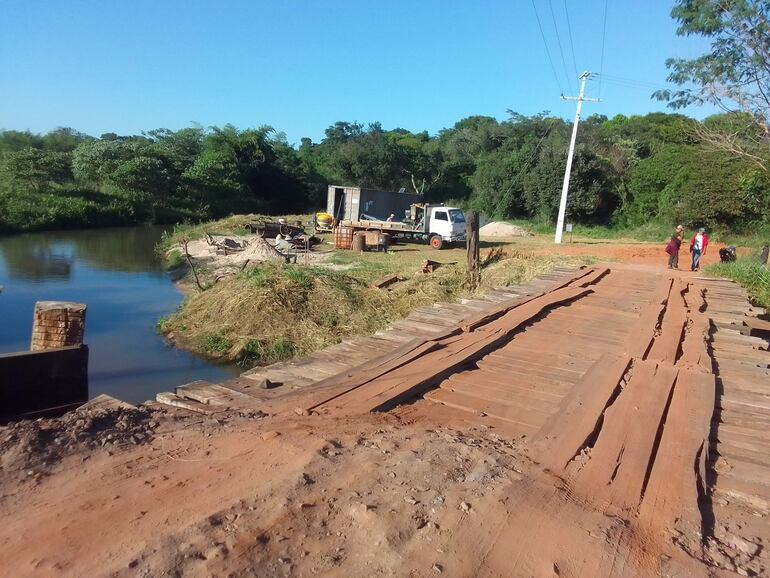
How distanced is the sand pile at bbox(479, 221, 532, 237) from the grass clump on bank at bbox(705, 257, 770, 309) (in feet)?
65.7

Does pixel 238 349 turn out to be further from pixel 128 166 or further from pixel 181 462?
pixel 128 166

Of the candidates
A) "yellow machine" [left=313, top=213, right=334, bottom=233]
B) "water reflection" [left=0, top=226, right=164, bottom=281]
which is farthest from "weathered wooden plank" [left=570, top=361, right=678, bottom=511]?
"yellow machine" [left=313, top=213, right=334, bottom=233]

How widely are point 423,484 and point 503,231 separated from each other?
33.5m

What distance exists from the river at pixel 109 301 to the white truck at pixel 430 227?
9.91 meters

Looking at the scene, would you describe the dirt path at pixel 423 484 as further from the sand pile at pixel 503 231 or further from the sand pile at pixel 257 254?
the sand pile at pixel 503 231

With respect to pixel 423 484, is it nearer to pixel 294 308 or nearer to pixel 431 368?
pixel 431 368

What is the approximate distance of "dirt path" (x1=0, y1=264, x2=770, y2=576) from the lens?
2.12m

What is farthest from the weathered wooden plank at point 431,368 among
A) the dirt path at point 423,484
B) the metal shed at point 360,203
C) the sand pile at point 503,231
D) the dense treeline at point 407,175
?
the sand pile at point 503,231

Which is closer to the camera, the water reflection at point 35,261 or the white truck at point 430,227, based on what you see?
the water reflection at point 35,261

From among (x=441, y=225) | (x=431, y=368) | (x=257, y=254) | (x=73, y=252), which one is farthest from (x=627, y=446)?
(x=73, y=252)

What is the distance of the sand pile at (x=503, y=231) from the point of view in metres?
34.5

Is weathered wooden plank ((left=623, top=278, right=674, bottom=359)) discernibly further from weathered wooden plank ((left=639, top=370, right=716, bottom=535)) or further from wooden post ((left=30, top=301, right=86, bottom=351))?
wooden post ((left=30, top=301, right=86, bottom=351))

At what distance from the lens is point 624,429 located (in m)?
3.47

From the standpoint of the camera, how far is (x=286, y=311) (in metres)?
11.2
